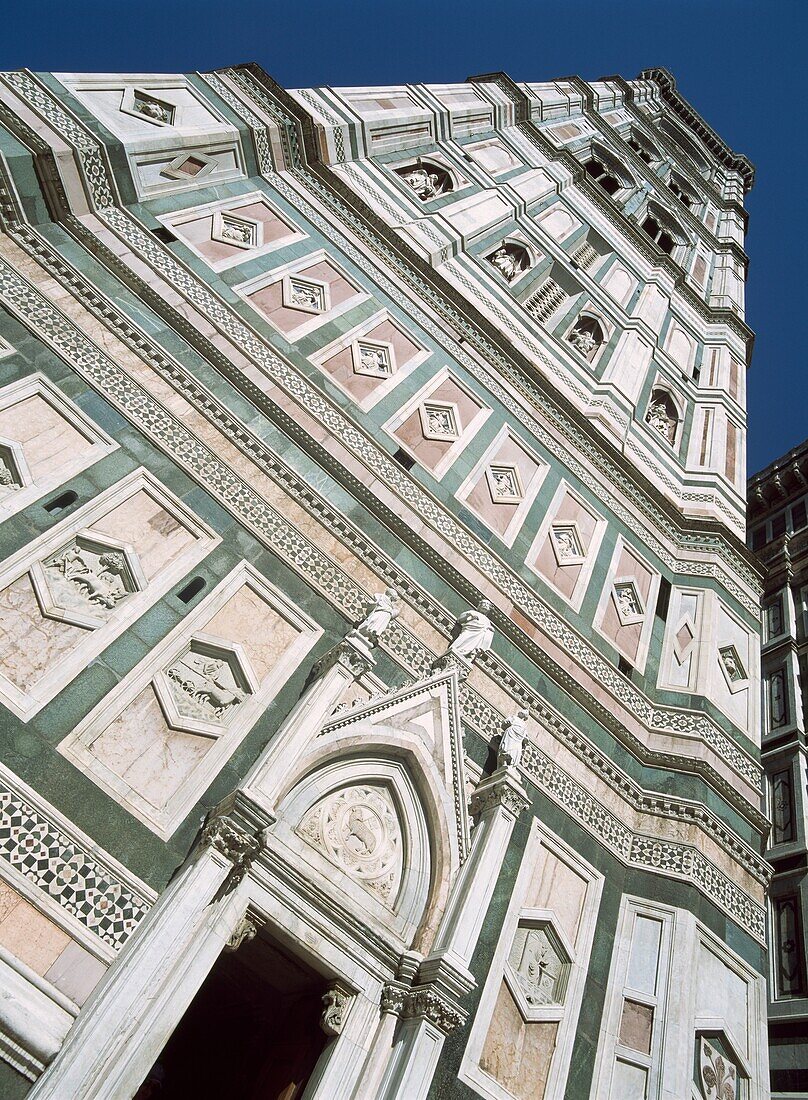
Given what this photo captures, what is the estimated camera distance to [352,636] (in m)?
6.49

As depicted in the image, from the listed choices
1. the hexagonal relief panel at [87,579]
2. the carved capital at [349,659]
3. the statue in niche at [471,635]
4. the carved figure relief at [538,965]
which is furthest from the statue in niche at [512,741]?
the hexagonal relief panel at [87,579]

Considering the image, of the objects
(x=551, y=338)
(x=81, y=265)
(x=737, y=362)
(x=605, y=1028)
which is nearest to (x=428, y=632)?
(x=605, y=1028)

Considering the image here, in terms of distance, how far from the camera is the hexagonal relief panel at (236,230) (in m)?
9.38

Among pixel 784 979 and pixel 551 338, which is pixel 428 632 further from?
pixel 784 979

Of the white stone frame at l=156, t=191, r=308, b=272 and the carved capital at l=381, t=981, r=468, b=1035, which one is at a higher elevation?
the white stone frame at l=156, t=191, r=308, b=272

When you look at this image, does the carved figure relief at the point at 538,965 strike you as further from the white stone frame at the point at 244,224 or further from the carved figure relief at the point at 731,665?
the white stone frame at the point at 244,224

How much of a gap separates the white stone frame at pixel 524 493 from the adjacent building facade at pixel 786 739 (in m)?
3.29

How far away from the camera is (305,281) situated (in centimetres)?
966

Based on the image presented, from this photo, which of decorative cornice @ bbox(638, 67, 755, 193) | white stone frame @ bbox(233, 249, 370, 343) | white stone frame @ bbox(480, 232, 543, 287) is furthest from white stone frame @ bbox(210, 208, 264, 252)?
decorative cornice @ bbox(638, 67, 755, 193)

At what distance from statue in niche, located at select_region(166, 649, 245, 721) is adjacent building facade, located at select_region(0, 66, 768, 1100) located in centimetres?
2

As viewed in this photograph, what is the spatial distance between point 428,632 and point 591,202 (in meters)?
12.7

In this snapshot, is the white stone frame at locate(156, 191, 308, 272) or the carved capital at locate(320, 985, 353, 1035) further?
the white stone frame at locate(156, 191, 308, 272)

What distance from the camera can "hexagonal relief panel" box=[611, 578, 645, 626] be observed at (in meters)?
9.60

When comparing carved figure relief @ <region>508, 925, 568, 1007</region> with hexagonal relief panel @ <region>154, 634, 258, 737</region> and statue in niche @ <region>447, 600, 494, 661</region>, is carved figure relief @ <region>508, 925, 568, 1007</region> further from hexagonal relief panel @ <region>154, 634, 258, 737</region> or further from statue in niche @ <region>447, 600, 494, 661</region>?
hexagonal relief panel @ <region>154, 634, 258, 737</region>
